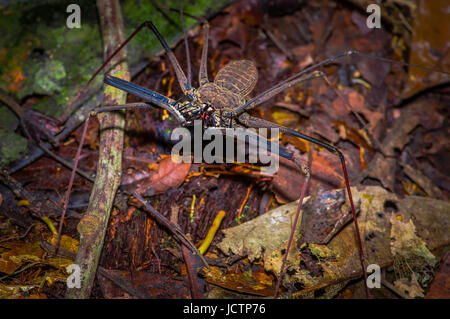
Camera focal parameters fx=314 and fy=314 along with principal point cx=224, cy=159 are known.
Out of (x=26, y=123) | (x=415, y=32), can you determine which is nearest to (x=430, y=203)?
(x=415, y=32)

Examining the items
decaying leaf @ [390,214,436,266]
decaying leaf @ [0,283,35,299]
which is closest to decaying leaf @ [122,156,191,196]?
decaying leaf @ [0,283,35,299]

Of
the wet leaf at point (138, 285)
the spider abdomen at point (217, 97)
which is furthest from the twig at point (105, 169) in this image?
the spider abdomen at point (217, 97)

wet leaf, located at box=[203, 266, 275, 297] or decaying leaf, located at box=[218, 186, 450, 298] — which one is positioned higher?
decaying leaf, located at box=[218, 186, 450, 298]

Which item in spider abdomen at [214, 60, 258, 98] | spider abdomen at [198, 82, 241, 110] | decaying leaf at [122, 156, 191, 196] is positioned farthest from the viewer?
spider abdomen at [214, 60, 258, 98]

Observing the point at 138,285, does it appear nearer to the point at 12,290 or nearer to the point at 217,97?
the point at 12,290

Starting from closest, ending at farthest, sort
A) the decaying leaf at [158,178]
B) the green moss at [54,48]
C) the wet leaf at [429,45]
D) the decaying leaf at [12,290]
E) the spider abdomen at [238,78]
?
the decaying leaf at [12,290] → the decaying leaf at [158,178] → the spider abdomen at [238,78] → the green moss at [54,48] → the wet leaf at [429,45]

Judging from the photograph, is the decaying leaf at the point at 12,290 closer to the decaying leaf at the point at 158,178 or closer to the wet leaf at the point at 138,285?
the wet leaf at the point at 138,285

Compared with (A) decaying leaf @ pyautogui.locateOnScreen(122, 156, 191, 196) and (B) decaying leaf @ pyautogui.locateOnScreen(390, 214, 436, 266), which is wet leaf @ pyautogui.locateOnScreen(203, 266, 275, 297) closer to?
(A) decaying leaf @ pyautogui.locateOnScreen(122, 156, 191, 196)

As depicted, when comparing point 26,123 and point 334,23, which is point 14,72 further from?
point 334,23

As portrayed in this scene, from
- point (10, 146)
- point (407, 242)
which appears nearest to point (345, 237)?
point (407, 242)

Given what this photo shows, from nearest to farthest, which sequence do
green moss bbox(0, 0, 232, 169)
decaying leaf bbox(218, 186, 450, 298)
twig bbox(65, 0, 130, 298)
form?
1. twig bbox(65, 0, 130, 298)
2. decaying leaf bbox(218, 186, 450, 298)
3. green moss bbox(0, 0, 232, 169)
